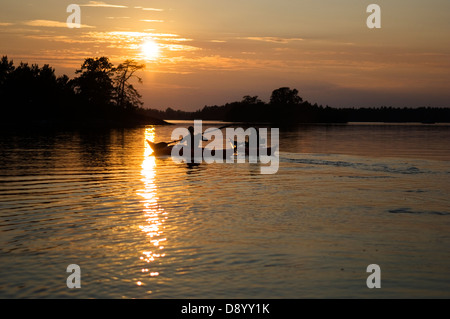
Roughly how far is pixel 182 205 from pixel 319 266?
831 cm

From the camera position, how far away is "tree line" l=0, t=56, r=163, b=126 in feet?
371

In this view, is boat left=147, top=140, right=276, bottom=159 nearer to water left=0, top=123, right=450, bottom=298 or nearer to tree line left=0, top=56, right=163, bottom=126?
water left=0, top=123, right=450, bottom=298

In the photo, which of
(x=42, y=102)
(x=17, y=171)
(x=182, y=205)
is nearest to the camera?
(x=182, y=205)

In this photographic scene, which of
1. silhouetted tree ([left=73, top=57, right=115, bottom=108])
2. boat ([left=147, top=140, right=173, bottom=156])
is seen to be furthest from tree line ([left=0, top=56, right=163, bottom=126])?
boat ([left=147, top=140, right=173, bottom=156])

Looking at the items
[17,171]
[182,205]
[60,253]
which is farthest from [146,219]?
[17,171]

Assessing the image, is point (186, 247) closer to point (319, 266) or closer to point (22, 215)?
point (319, 266)

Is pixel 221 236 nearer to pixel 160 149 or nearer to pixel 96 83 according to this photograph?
pixel 160 149

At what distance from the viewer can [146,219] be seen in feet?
52.9

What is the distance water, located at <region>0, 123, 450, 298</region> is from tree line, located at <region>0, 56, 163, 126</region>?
95004 mm

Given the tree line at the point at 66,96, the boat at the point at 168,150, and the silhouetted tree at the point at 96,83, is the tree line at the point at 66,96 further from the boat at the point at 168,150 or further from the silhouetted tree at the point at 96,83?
the boat at the point at 168,150

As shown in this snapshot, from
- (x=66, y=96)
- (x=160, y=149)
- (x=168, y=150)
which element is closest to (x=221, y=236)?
(x=160, y=149)

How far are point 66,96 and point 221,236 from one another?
12102 cm

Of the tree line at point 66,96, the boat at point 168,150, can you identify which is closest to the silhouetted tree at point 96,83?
the tree line at point 66,96
